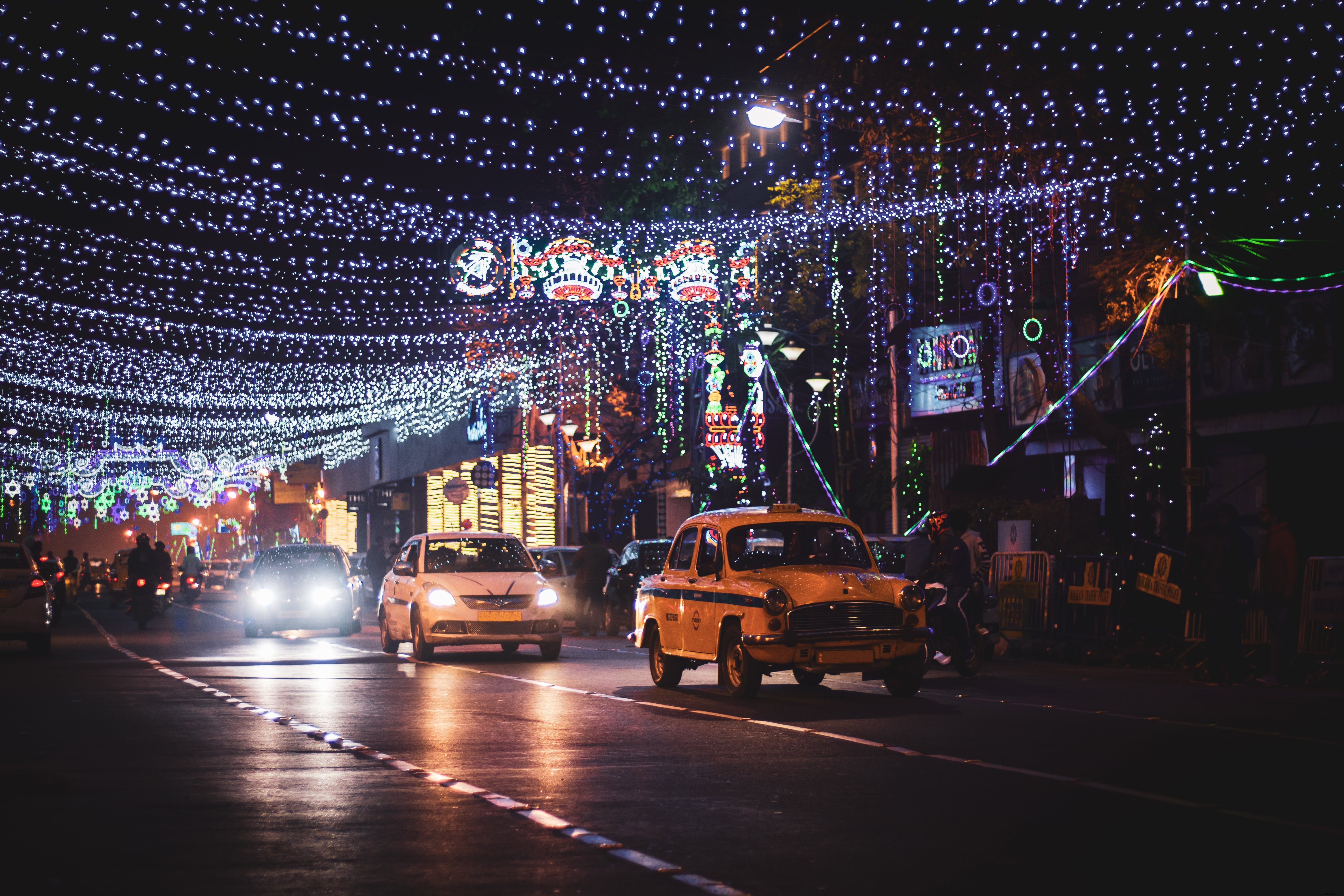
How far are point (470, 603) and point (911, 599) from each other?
7.97 meters

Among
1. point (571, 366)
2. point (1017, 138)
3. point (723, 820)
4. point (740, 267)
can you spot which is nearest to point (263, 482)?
point (571, 366)

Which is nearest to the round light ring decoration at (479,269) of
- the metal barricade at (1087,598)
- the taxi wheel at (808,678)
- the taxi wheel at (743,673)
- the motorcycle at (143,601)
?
the motorcycle at (143,601)

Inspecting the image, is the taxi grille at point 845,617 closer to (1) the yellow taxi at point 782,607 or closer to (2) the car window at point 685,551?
(1) the yellow taxi at point 782,607

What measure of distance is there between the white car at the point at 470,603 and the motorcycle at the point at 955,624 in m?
5.65

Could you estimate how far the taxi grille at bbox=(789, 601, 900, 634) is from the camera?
1496cm

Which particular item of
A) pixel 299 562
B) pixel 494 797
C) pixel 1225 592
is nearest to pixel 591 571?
pixel 299 562

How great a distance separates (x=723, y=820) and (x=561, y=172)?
105 ft

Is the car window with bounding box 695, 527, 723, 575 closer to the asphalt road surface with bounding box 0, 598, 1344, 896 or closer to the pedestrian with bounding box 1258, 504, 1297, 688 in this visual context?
the asphalt road surface with bounding box 0, 598, 1344, 896

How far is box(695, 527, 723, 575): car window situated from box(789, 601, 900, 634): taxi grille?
1491 mm

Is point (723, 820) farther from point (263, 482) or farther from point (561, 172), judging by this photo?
point (263, 482)

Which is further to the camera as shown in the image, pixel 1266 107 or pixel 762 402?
pixel 762 402

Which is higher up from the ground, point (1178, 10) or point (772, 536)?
point (1178, 10)

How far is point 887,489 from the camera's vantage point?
36.1 metres

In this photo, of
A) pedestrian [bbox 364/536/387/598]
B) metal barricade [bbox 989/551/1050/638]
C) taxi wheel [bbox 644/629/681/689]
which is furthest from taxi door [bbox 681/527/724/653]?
pedestrian [bbox 364/536/387/598]
